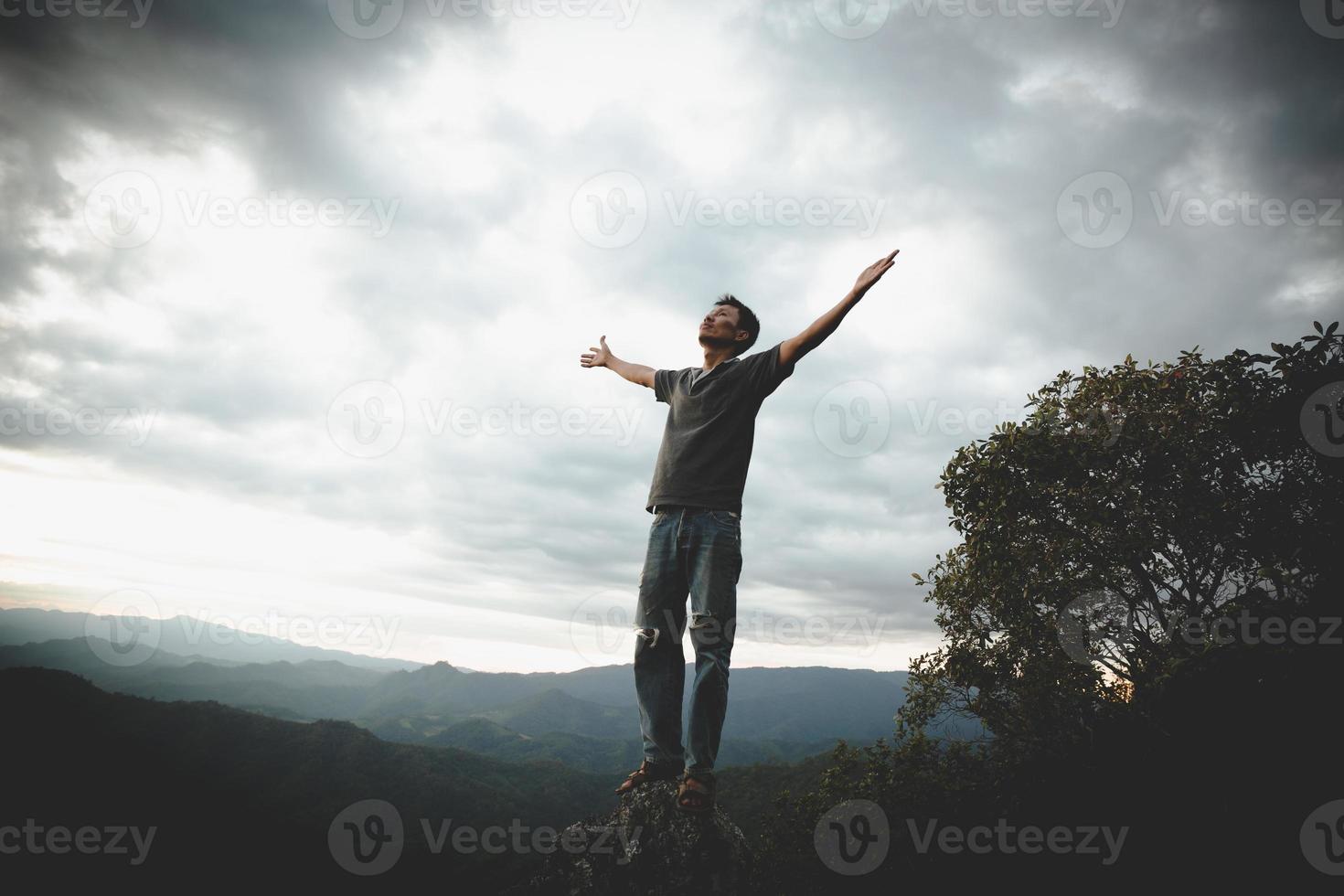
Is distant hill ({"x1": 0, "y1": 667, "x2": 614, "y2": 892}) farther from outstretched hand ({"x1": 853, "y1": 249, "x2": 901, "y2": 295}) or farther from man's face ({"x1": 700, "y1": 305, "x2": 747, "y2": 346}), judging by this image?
outstretched hand ({"x1": 853, "y1": 249, "x2": 901, "y2": 295})

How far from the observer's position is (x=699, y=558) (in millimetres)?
4336

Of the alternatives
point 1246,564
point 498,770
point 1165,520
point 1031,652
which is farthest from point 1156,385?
point 498,770

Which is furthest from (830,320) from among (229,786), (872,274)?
(229,786)

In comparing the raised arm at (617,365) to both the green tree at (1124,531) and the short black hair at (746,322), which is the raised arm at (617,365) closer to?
the short black hair at (746,322)

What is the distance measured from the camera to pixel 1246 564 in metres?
9.85

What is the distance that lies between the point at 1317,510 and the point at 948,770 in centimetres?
719

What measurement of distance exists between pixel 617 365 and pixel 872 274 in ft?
8.42

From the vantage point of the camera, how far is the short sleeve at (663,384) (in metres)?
5.29

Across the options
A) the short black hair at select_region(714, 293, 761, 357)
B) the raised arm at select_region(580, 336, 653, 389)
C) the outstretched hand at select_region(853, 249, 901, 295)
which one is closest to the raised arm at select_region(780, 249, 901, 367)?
the outstretched hand at select_region(853, 249, 901, 295)

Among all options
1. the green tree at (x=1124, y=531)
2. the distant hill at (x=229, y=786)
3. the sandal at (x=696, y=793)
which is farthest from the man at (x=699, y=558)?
the distant hill at (x=229, y=786)

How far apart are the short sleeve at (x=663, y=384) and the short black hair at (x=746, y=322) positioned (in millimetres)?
609

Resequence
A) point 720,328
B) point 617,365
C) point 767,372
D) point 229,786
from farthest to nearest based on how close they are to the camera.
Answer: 1. point 229,786
2. point 617,365
3. point 720,328
4. point 767,372

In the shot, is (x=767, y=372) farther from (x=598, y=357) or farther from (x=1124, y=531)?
(x=1124, y=531)

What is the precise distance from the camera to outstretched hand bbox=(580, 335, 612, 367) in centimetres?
598
